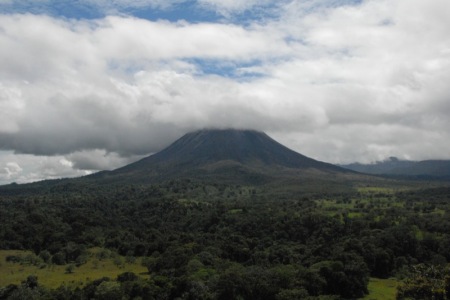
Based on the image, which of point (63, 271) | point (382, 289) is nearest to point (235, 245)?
Answer: point (382, 289)

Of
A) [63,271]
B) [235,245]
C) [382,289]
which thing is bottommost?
[382,289]

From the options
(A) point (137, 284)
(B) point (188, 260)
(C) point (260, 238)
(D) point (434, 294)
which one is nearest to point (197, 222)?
(C) point (260, 238)

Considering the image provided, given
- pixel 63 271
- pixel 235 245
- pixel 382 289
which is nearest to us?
pixel 382 289

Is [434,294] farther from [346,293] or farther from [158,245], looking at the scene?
[158,245]

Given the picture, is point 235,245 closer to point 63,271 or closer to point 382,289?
point 382,289

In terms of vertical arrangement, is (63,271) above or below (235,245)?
below

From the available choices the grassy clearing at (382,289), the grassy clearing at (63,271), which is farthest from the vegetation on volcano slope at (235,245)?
the grassy clearing at (382,289)
